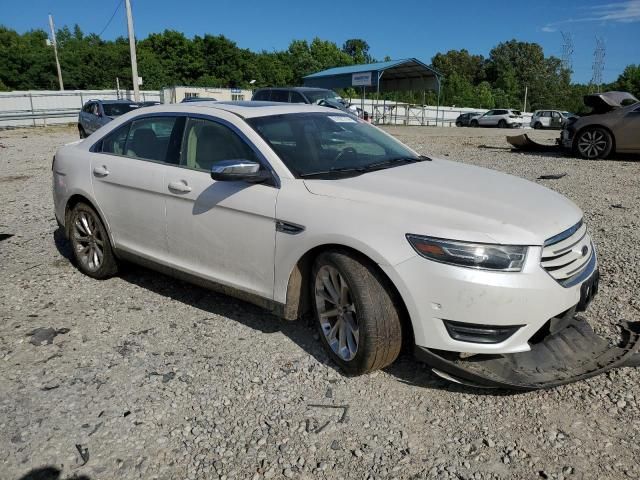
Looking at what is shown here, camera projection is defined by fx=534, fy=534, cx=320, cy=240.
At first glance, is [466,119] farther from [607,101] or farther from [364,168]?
[364,168]

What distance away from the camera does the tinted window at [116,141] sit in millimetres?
4488

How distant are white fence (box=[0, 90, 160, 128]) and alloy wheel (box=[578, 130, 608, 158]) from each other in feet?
99.9

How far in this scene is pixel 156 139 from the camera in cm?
420

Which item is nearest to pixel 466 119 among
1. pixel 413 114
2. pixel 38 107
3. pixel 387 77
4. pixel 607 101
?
pixel 413 114

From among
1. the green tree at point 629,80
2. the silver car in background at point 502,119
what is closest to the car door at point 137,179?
the silver car in background at point 502,119

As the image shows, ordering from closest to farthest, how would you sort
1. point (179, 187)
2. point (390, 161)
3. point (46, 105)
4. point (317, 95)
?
1. point (179, 187)
2. point (390, 161)
3. point (317, 95)
4. point (46, 105)

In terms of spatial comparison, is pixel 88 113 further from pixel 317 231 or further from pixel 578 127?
pixel 317 231

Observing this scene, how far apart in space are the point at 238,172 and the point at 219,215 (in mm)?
419

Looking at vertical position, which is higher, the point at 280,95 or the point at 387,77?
the point at 387,77

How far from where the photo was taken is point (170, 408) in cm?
291

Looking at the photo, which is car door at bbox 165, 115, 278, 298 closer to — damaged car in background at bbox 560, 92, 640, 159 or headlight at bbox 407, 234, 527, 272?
headlight at bbox 407, 234, 527, 272

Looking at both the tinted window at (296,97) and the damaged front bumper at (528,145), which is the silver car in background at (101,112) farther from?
the damaged front bumper at (528,145)

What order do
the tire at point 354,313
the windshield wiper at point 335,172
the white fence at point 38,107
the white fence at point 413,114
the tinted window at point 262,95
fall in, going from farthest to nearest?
the white fence at point 413,114, the white fence at point 38,107, the tinted window at point 262,95, the windshield wiper at point 335,172, the tire at point 354,313

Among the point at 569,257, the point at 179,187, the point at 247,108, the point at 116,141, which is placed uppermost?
the point at 247,108
